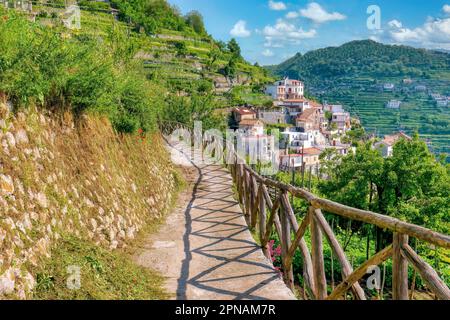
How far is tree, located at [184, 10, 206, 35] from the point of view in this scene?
4643 inches

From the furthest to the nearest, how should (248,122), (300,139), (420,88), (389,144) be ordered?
(420,88) < (389,144) < (300,139) < (248,122)

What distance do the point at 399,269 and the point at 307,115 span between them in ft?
296

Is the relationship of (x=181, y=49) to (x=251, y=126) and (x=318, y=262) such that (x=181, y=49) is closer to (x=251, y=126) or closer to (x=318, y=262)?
(x=251, y=126)

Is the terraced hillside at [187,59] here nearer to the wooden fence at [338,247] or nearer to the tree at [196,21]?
the tree at [196,21]

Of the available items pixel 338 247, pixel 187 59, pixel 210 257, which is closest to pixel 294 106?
pixel 187 59

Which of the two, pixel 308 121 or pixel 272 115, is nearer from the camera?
pixel 308 121

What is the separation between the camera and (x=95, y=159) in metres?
6.84

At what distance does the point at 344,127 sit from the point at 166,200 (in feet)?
331

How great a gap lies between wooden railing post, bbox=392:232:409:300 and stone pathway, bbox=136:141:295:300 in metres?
1.86

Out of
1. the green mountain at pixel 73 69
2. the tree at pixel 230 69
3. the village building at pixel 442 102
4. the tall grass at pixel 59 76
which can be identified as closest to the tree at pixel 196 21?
the tree at pixel 230 69

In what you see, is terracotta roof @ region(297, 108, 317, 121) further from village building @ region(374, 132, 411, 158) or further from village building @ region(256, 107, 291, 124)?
village building @ region(374, 132, 411, 158)

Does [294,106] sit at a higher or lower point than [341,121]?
higher

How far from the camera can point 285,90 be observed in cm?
11006
